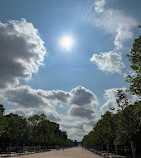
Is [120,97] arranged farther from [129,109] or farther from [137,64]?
[137,64]

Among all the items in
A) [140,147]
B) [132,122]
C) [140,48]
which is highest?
[140,48]

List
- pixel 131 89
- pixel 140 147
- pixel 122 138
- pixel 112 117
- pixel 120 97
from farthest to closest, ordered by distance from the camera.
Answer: pixel 112 117, pixel 140 147, pixel 122 138, pixel 120 97, pixel 131 89

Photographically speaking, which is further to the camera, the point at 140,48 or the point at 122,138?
the point at 122,138

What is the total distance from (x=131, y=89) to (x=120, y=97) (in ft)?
38.1

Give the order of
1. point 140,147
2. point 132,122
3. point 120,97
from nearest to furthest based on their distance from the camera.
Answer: point 132,122 < point 120,97 < point 140,147

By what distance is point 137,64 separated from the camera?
14664 millimetres

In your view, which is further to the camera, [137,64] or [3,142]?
[3,142]

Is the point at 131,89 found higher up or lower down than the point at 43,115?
lower down

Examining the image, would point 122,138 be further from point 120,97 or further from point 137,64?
point 137,64

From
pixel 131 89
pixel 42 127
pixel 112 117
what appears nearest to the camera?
pixel 131 89

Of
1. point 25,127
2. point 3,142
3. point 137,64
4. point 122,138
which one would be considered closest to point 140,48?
point 137,64

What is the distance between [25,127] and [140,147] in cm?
5241

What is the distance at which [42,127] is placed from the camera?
70062mm

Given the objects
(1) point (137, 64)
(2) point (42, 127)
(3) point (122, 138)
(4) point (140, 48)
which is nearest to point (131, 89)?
(1) point (137, 64)
